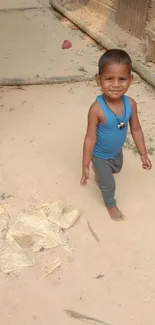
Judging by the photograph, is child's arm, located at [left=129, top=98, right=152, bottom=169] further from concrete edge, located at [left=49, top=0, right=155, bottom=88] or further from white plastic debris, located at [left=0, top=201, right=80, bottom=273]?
concrete edge, located at [left=49, top=0, right=155, bottom=88]

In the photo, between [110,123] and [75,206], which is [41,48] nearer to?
[75,206]

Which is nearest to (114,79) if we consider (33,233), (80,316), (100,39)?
(33,233)

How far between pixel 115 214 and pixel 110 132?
1.84 feet

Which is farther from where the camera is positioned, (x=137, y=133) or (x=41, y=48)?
(x=41, y=48)

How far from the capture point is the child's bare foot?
290cm

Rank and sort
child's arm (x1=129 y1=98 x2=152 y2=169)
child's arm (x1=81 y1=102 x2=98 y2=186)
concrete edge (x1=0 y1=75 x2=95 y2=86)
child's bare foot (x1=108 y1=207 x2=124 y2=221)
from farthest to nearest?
concrete edge (x1=0 y1=75 x2=95 y2=86) → child's bare foot (x1=108 y1=207 x2=124 y2=221) → child's arm (x1=129 y1=98 x2=152 y2=169) → child's arm (x1=81 y1=102 x2=98 y2=186)

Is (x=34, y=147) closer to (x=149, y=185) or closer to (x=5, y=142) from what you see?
(x=5, y=142)

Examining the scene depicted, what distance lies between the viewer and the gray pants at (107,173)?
9.18 feet

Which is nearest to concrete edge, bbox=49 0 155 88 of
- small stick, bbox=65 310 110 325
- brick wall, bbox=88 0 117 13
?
brick wall, bbox=88 0 117 13

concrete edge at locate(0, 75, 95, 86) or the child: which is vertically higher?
the child

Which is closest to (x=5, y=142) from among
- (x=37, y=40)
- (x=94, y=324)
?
(x=94, y=324)

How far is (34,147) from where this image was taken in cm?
358

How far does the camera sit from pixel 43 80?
4605 mm

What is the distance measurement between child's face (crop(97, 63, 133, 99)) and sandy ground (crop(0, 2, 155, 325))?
0.82 m
